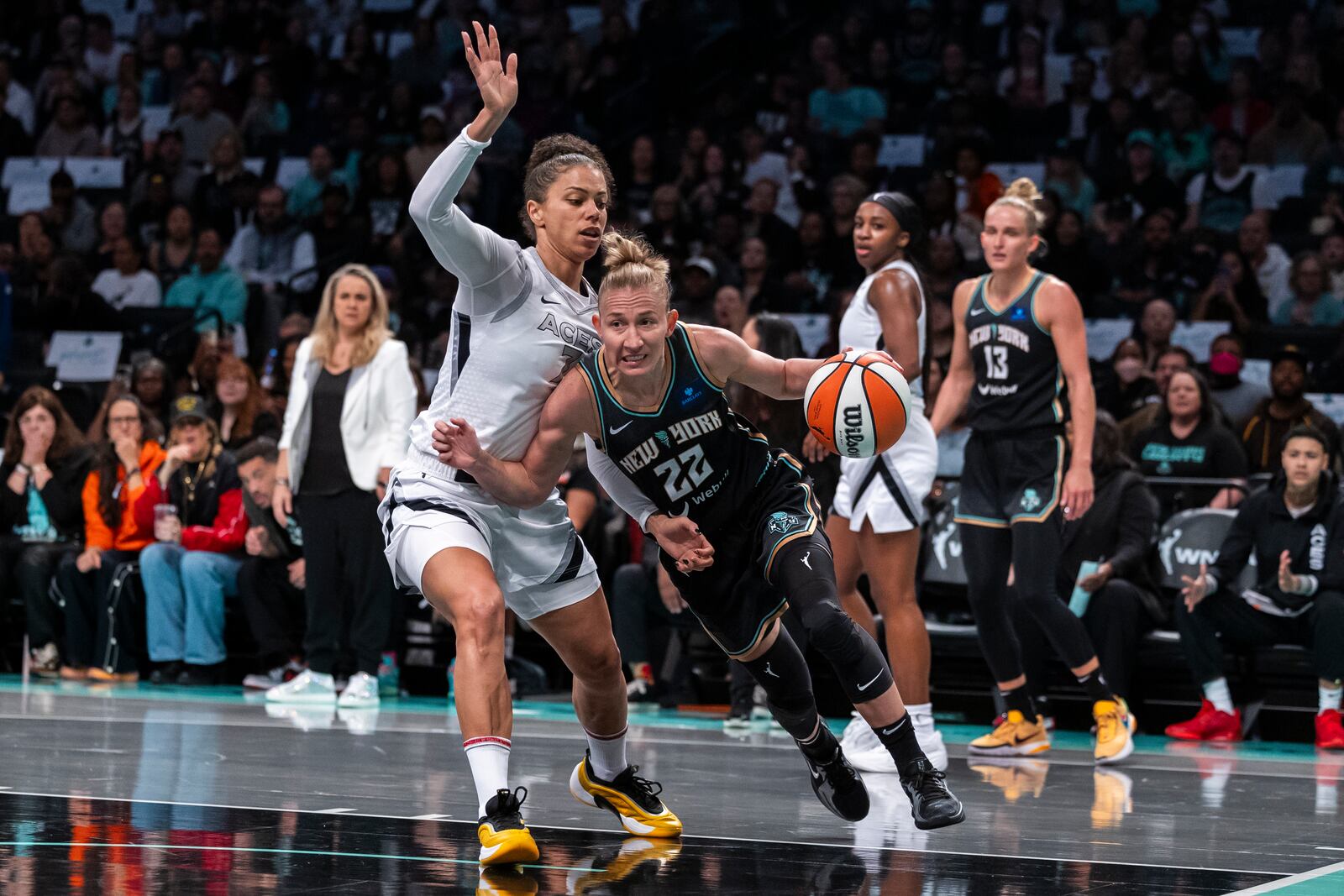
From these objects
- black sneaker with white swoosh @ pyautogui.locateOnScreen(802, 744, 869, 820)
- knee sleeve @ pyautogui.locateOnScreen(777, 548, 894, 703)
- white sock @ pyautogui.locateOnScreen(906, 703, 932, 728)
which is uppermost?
knee sleeve @ pyautogui.locateOnScreen(777, 548, 894, 703)

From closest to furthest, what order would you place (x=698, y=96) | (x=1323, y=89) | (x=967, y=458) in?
(x=967, y=458) → (x=1323, y=89) → (x=698, y=96)

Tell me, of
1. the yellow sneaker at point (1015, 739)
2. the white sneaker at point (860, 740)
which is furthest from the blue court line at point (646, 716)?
the white sneaker at point (860, 740)

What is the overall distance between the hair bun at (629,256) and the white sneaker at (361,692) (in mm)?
4846

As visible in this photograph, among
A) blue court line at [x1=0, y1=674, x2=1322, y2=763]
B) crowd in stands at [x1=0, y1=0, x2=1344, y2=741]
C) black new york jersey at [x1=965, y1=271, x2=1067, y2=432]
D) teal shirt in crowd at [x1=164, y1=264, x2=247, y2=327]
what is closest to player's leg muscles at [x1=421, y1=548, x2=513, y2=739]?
crowd in stands at [x1=0, y1=0, x2=1344, y2=741]

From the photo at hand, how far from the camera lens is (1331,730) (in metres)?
8.01

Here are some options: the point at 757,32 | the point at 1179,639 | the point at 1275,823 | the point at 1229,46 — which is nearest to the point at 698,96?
the point at 757,32

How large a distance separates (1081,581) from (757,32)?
9467 mm

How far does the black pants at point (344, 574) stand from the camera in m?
9.11

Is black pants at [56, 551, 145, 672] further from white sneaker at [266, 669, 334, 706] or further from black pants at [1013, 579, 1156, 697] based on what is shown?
black pants at [1013, 579, 1156, 697]

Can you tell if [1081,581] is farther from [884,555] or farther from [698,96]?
[698,96]

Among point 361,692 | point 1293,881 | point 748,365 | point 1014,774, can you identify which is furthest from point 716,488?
point 361,692

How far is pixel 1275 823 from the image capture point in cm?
537

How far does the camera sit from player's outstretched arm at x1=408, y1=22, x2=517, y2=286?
175 inches

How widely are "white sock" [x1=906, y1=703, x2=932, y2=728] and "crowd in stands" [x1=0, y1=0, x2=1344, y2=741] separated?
5.17ft
